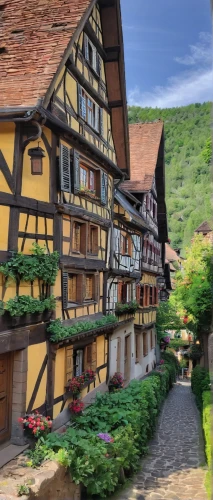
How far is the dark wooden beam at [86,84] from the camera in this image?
10.3 metres

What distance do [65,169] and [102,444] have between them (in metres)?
6.01

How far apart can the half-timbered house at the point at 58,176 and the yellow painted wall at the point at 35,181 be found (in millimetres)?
22

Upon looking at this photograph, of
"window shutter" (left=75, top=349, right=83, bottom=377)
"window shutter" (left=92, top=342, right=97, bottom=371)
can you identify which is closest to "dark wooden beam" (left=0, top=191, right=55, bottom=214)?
"window shutter" (left=75, top=349, right=83, bottom=377)

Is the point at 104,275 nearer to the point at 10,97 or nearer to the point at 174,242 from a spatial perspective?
the point at 10,97

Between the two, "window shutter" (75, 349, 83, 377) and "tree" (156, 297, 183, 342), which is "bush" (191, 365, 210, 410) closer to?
"window shutter" (75, 349, 83, 377)

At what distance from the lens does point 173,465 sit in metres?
10.7

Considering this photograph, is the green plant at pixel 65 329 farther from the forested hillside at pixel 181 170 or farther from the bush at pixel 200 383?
the forested hillside at pixel 181 170

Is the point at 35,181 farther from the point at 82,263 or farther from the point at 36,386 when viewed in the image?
the point at 36,386

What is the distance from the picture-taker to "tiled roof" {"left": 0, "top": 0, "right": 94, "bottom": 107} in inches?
316

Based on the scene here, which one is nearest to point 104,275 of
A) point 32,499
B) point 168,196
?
point 32,499

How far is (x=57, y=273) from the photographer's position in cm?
962

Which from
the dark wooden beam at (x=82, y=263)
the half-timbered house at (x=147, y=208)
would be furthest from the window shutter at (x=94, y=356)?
the half-timbered house at (x=147, y=208)

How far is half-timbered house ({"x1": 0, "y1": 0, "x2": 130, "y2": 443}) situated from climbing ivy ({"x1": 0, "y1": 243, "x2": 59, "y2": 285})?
0.34ft

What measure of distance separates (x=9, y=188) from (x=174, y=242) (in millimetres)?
82092
